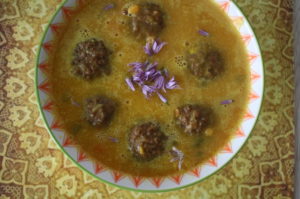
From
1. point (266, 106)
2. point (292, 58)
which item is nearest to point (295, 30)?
point (292, 58)

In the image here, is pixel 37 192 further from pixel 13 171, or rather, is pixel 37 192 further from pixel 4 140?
pixel 4 140

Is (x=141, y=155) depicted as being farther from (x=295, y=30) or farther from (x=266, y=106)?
(x=295, y=30)

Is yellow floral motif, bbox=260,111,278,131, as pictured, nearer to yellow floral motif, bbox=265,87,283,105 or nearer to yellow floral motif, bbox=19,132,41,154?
yellow floral motif, bbox=265,87,283,105

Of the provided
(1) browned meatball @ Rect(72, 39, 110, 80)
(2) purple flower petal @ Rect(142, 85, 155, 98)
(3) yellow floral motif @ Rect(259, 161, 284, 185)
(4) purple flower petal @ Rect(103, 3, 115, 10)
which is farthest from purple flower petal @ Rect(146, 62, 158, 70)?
A: (3) yellow floral motif @ Rect(259, 161, 284, 185)

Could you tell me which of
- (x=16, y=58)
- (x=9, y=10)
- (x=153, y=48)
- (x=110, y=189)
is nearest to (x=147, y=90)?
(x=153, y=48)

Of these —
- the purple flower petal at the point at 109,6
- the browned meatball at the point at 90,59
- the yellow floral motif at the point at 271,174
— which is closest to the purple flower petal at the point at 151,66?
the browned meatball at the point at 90,59

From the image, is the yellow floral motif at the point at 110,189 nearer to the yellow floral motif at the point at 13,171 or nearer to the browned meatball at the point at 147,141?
the browned meatball at the point at 147,141
